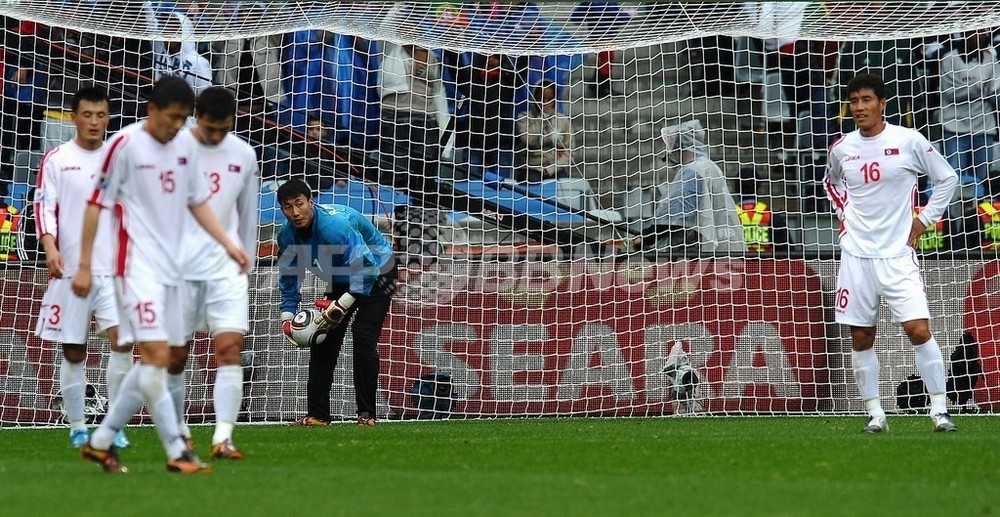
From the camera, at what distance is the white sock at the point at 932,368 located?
870 centimetres

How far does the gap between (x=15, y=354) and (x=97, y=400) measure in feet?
2.40

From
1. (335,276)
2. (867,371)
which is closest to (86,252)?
(335,276)

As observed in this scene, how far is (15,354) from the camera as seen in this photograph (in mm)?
11180

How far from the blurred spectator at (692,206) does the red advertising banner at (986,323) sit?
1917 mm

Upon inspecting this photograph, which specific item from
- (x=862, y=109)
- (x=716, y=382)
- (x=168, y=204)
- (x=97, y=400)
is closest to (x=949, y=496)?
(x=168, y=204)

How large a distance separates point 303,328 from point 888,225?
13.4 ft

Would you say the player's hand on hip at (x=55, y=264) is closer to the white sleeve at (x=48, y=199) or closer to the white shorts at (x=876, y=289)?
the white sleeve at (x=48, y=199)

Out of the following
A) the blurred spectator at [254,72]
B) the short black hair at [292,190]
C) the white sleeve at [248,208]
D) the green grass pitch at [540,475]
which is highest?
the blurred spectator at [254,72]

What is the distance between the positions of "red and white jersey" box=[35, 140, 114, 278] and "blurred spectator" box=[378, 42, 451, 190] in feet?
15.4

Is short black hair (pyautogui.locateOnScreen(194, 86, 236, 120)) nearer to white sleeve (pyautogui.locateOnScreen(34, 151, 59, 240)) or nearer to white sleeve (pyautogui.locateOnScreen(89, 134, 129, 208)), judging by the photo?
white sleeve (pyautogui.locateOnScreen(89, 134, 129, 208))

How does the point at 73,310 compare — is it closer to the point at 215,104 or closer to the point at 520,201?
the point at 215,104

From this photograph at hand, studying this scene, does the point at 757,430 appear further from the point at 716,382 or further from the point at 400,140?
the point at 400,140

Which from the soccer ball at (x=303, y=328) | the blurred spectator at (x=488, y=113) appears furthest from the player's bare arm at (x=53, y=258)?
the blurred spectator at (x=488, y=113)

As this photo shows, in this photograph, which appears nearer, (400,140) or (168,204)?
(168,204)
